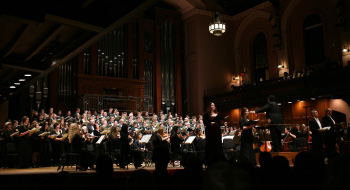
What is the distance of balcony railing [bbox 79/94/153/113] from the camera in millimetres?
16109

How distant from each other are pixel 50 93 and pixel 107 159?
14.3 metres

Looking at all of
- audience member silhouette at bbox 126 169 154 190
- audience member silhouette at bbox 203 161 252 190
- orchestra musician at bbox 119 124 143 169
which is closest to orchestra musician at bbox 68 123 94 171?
orchestra musician at bbox 119 124 143 169

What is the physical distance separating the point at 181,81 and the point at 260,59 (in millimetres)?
4934

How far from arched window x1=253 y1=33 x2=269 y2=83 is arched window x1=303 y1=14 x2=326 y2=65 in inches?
102

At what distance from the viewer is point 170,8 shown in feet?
66.1

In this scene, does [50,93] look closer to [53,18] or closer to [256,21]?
[256,21]

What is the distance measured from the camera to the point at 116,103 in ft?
56.0

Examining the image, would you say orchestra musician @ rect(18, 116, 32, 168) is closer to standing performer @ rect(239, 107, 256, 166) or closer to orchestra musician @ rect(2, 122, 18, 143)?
orchestra musician @ rect(2, 122, 18, 143)

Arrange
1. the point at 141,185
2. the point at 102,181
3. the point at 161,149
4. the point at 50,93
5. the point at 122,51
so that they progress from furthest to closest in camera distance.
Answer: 1. the point at 122,51
2. the point at 50,93
3. the point at 161,149
4. the point at 102,181
5. the point at 141,185

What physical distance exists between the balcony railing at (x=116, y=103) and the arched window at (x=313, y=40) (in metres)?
8.82

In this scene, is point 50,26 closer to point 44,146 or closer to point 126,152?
point 126,152

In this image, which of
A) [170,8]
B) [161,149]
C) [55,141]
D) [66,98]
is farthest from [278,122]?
[170,8]

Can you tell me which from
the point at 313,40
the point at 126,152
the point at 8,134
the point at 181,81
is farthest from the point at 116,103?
the point at 313,40

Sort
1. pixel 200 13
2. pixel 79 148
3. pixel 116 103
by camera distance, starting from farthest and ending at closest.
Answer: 1. pixel 200 13
2. pixel 116 103
3. pixel 79 148
